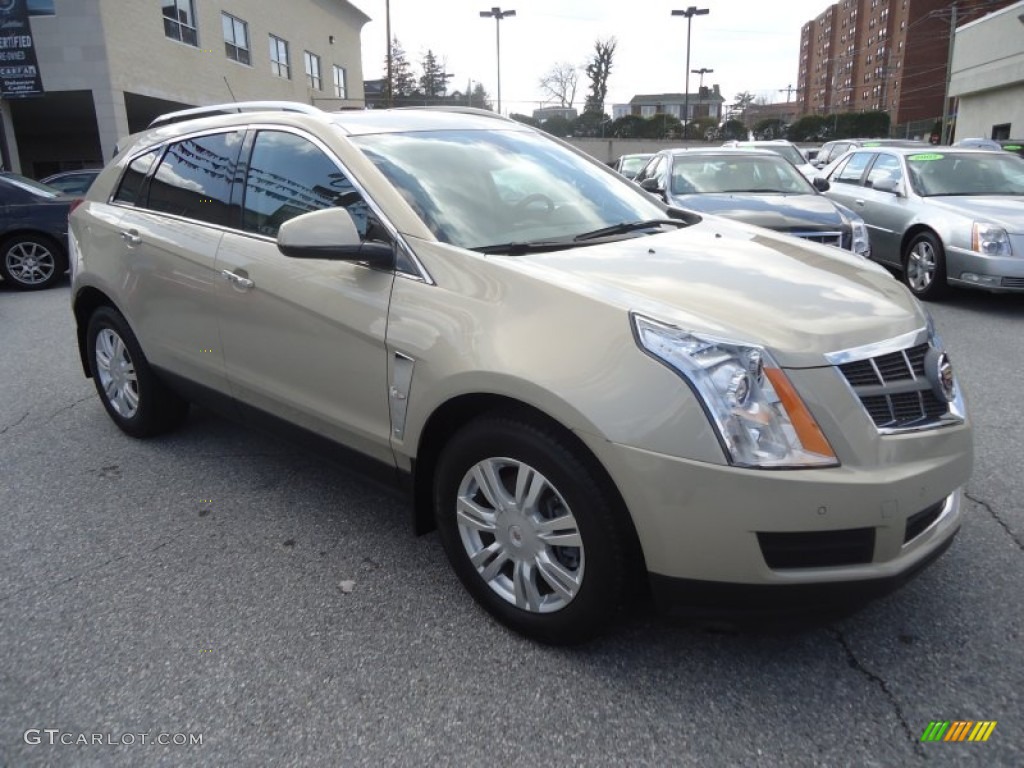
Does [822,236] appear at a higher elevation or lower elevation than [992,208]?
lower

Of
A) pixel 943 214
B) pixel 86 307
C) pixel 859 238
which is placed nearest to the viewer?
pixel 86 307

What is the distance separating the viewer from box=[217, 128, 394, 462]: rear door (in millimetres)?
2822

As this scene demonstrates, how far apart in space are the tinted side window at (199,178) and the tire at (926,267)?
6912mm

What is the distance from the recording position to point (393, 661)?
8.18 feet

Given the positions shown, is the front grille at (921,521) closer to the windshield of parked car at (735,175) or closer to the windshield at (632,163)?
the windshield of parked car at (735,175)

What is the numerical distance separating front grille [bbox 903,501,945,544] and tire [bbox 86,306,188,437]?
11.9 ft

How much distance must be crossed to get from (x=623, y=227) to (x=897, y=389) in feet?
4.47

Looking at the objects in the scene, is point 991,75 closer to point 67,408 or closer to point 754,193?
point 754,193

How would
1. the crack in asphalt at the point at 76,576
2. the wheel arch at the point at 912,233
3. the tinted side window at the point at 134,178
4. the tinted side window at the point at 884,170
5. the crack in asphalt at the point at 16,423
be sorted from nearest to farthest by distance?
the crack in asphalt at the point at 76,576, the tinted side window at the point at 134,178, the crack in asphalt at the point at 16,423, the wheel arch at the point at 912,233, the tinted side window at the point at 884,170

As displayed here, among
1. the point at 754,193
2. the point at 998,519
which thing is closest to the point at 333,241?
the point at 998,519

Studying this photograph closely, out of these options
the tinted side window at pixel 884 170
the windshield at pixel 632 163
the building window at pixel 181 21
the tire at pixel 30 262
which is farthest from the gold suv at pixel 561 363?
the building window at pixel 181 21

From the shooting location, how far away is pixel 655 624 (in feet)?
8.69

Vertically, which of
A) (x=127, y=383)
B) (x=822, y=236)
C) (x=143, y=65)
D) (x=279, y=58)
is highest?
(x=279, y=58)

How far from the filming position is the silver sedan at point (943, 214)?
7.26 metres
